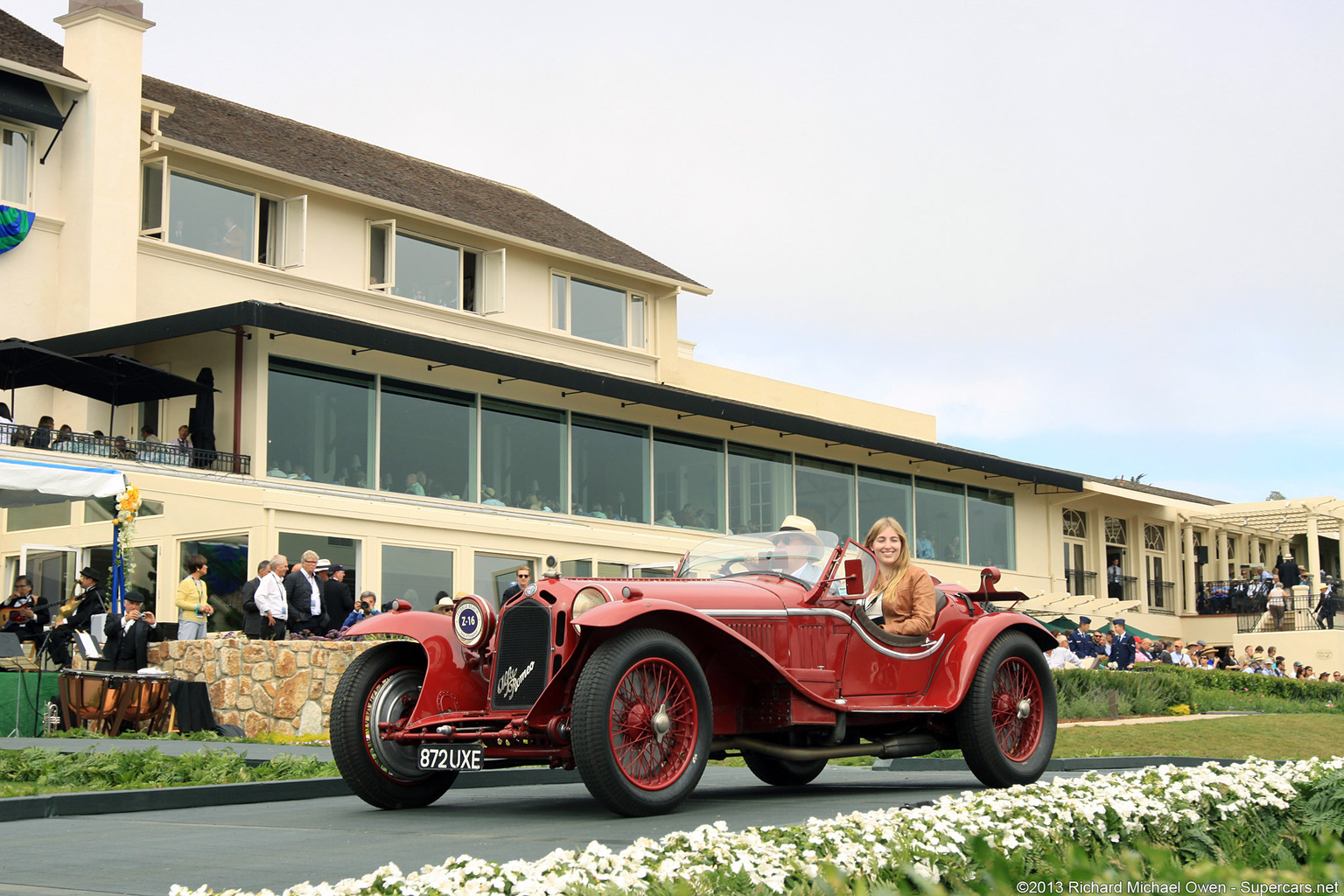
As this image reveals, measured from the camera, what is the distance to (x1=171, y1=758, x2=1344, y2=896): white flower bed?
165 inches

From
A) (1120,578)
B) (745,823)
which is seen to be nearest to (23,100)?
(745,823)

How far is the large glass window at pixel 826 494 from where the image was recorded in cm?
3123

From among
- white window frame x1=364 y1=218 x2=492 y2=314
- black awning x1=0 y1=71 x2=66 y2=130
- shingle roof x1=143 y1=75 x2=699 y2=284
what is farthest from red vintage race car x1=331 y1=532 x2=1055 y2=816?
white window frame x1=364 y1=218 x2=492 y2=314

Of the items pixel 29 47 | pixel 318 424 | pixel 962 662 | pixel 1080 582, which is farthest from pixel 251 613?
pixel 1080 582

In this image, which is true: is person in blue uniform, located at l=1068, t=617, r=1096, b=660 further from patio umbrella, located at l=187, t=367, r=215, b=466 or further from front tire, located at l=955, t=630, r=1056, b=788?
front tire, located at l=955, t=630, r=1056, b=788

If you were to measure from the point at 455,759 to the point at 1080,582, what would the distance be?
34627mm

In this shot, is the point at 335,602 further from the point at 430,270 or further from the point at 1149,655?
the point at 1149,655

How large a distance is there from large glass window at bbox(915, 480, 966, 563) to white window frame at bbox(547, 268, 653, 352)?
7.68 metres

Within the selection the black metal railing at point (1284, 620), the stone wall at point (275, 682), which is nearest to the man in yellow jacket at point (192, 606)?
the stone wall at point (275, 682)

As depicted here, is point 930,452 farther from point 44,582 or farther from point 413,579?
point 44,582

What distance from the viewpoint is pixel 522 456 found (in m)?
25.5

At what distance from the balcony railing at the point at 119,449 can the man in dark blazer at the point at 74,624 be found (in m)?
3.51

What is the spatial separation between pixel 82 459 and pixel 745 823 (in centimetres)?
1475

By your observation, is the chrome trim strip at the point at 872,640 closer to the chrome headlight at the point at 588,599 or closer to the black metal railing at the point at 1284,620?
the chrome headlight at the point at 588,599
